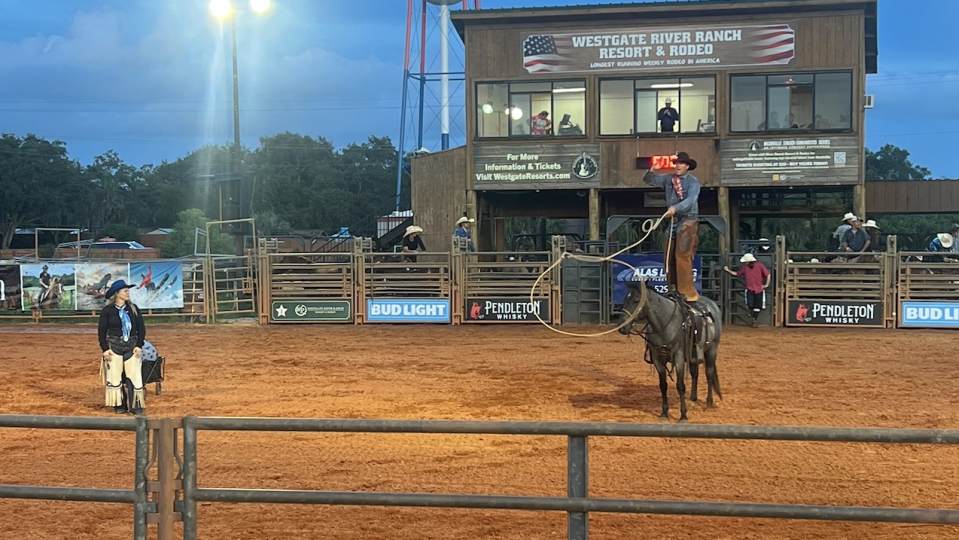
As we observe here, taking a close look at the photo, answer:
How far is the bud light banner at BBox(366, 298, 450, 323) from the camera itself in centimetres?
2039

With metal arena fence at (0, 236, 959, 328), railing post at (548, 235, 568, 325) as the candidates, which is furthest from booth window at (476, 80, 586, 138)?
railing post at (548, 235, 568, 325)

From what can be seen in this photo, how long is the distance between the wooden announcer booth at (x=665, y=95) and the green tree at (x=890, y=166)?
60.4 meters

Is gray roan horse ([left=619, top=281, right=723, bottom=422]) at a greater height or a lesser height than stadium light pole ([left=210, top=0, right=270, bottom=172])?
lesser

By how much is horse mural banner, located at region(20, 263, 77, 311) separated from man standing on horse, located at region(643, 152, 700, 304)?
56.7 feet

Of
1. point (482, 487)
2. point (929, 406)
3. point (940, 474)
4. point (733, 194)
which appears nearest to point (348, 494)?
point (482, 487)

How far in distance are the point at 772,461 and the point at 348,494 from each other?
508 centimetres

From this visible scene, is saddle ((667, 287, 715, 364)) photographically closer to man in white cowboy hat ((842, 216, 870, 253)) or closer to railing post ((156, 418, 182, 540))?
railing post ((156, 418, 182, 540))

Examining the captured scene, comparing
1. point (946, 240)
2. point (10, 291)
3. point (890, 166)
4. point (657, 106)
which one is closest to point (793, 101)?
point (657, 106)

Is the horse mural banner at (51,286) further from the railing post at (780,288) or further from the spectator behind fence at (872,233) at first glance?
the spectator behind fence at (872,233)

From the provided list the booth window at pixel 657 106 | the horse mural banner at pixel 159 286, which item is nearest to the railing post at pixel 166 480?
the horse mural banner at pixel 159 286

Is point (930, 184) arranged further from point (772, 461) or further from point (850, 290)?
point (772, 461)

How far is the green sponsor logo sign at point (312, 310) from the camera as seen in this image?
2069cm

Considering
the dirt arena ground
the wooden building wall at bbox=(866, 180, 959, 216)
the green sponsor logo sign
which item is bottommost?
the dirt arena ground

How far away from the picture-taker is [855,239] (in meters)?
19.7
